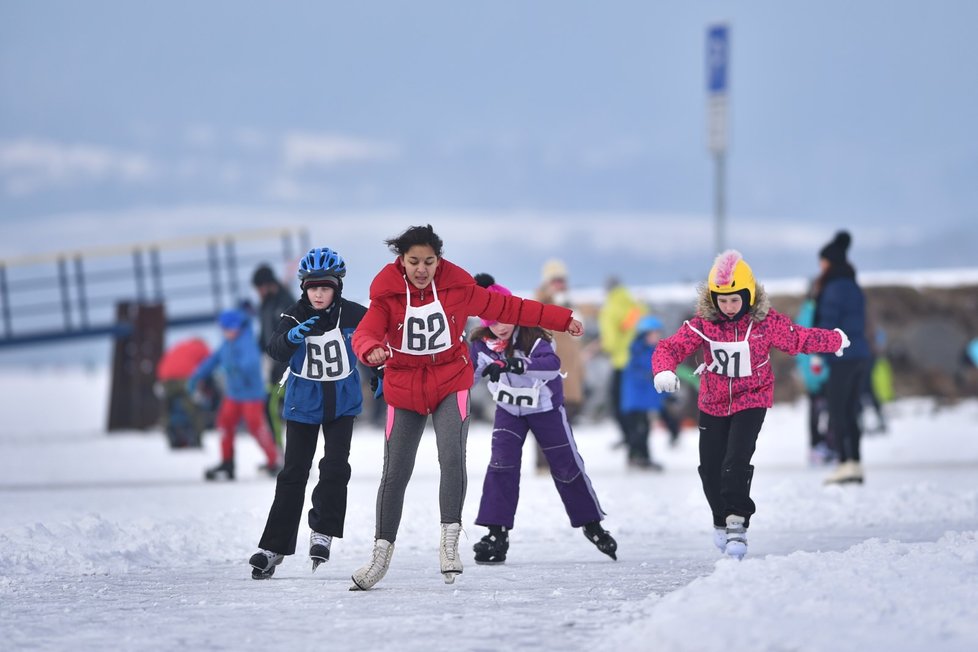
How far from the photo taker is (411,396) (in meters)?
6.36

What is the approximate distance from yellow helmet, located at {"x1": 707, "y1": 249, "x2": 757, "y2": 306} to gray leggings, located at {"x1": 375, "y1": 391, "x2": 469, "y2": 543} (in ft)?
4.72

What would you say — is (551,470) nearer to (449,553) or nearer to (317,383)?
(449,553)

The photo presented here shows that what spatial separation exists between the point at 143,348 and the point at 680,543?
15654 mm

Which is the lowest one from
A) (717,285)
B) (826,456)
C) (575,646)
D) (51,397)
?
(51,397)

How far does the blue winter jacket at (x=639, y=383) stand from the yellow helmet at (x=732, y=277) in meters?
6.14

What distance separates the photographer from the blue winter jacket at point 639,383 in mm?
13328

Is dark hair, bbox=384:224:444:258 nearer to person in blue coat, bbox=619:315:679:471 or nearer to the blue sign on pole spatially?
person in blue coat, bbox=619:315:679:471

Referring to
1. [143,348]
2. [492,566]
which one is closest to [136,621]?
[492,566]

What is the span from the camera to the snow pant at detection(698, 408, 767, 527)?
22.9ft

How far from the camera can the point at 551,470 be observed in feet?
24.3

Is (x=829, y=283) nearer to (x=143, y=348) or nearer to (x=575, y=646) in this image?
(x=575, y=646)

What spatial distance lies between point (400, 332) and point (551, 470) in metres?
1.49

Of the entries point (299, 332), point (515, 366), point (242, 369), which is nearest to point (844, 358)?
point (515, 366)

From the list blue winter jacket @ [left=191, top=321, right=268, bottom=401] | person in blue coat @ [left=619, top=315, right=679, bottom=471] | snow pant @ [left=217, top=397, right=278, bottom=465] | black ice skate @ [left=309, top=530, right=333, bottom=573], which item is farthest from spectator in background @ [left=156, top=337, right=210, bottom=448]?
black ice skate @ [left=309, top=530, right=333, bottom=573]
